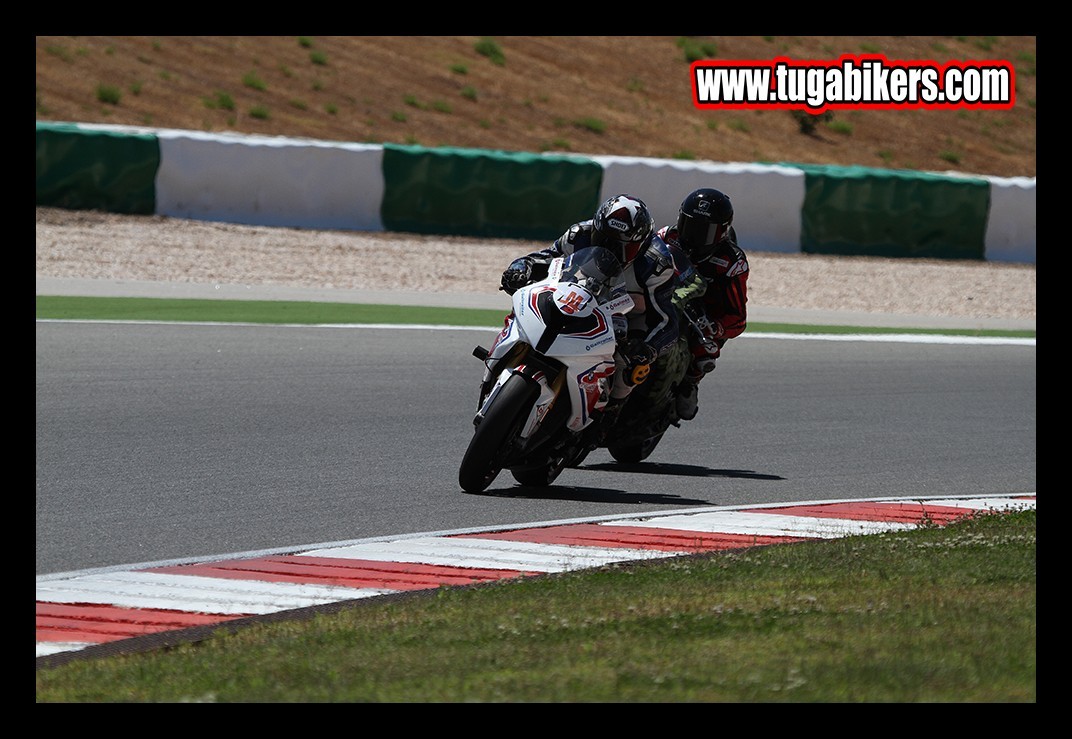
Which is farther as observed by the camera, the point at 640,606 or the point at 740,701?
the point at 640,606

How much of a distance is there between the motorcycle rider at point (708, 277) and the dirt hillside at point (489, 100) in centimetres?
2498

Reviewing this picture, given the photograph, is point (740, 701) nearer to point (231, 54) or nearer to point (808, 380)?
point (808, 380)

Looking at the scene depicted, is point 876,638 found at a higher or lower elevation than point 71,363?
lower

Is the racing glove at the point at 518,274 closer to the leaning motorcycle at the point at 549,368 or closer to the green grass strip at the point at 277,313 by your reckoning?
the leaning motorcycle at the point at 549,368

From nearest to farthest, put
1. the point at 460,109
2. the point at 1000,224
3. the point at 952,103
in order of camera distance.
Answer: the point at 1000,224 → the point at 460,109 → the point at 952,103

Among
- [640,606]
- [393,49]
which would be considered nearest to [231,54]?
[393,49]

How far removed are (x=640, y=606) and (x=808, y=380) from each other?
8.26 metres

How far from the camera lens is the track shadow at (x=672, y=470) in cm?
944

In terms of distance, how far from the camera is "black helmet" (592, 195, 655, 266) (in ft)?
27.2

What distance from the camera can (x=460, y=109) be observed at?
41438 mm

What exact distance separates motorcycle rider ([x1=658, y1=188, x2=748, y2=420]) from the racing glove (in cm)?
107

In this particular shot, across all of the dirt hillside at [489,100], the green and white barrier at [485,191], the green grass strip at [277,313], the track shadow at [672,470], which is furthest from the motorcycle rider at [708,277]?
the dirt hillside at [489,100]

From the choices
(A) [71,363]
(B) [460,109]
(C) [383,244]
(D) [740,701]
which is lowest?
(D) [740,701]

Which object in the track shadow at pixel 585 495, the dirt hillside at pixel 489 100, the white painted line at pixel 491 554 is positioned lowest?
Answer: the white painted line at pixel 491 554
